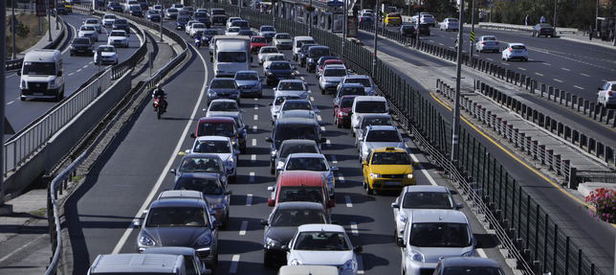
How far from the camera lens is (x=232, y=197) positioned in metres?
39.4

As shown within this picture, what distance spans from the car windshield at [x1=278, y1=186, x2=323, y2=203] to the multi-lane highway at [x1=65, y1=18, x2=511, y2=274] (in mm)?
1309

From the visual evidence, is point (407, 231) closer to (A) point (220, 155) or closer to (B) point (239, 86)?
(A) point (220, 155)

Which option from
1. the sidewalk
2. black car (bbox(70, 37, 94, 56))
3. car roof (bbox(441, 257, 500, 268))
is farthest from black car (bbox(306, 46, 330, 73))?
car roof (bbox(441, 257, 500, 268))

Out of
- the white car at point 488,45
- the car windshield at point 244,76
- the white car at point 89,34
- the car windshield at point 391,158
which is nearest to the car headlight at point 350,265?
the car windshield at point 391,158

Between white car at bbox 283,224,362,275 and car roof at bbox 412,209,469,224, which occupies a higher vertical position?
car roof at bbox 412,209,469,224

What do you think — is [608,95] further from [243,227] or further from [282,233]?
[282,233]

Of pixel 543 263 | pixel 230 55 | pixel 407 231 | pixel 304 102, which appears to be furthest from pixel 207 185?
pixel 230 55

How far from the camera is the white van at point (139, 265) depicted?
20484mm

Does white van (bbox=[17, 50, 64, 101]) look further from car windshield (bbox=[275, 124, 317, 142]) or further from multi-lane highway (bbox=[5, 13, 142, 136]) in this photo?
car windshield (bbox=[275, 124, 317, 142])

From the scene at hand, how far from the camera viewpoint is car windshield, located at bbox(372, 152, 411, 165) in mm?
40000

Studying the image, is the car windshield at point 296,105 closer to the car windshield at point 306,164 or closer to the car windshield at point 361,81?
the car windshield at point 361,81

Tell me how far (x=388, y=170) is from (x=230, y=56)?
3570cm

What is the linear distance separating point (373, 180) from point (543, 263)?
1246cm

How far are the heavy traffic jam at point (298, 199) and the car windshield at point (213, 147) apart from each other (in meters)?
0.04
